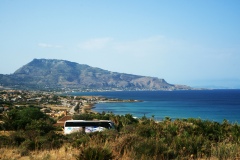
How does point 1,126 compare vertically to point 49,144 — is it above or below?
below

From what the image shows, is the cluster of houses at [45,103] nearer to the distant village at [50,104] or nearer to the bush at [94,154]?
the distant village at [50,104]

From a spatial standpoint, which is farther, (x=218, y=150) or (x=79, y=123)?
(x=79, y=123)

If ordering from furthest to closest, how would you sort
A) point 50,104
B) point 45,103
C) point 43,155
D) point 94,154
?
point 45,103 → point 50,104 → point 43,155 → point 94,154

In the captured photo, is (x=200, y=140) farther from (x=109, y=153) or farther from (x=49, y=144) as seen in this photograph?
(x=49, y=144)

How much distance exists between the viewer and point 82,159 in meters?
7.02

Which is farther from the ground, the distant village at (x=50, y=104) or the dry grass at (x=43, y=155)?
the dry grass at (x=43, y=155)

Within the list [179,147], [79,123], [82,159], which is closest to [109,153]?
[82,159]

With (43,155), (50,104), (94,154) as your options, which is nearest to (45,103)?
(50,104)

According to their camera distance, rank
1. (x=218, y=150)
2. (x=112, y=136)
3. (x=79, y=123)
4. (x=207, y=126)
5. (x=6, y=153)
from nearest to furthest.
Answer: (x=218, y=150) → (x=6, y=153) → (x=112, y=136) → (x=207, y=126) → (x=79, y=123)

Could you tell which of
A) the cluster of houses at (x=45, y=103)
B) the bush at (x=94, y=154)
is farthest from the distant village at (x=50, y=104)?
the bush at (x=94, y=154)

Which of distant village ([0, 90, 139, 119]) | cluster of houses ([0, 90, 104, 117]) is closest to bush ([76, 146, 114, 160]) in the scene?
distant village ([0, 90, 139, 119])

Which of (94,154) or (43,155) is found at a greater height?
(94,154)

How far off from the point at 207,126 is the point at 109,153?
10.1 m

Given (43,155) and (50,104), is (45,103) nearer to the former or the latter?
(50,104)
